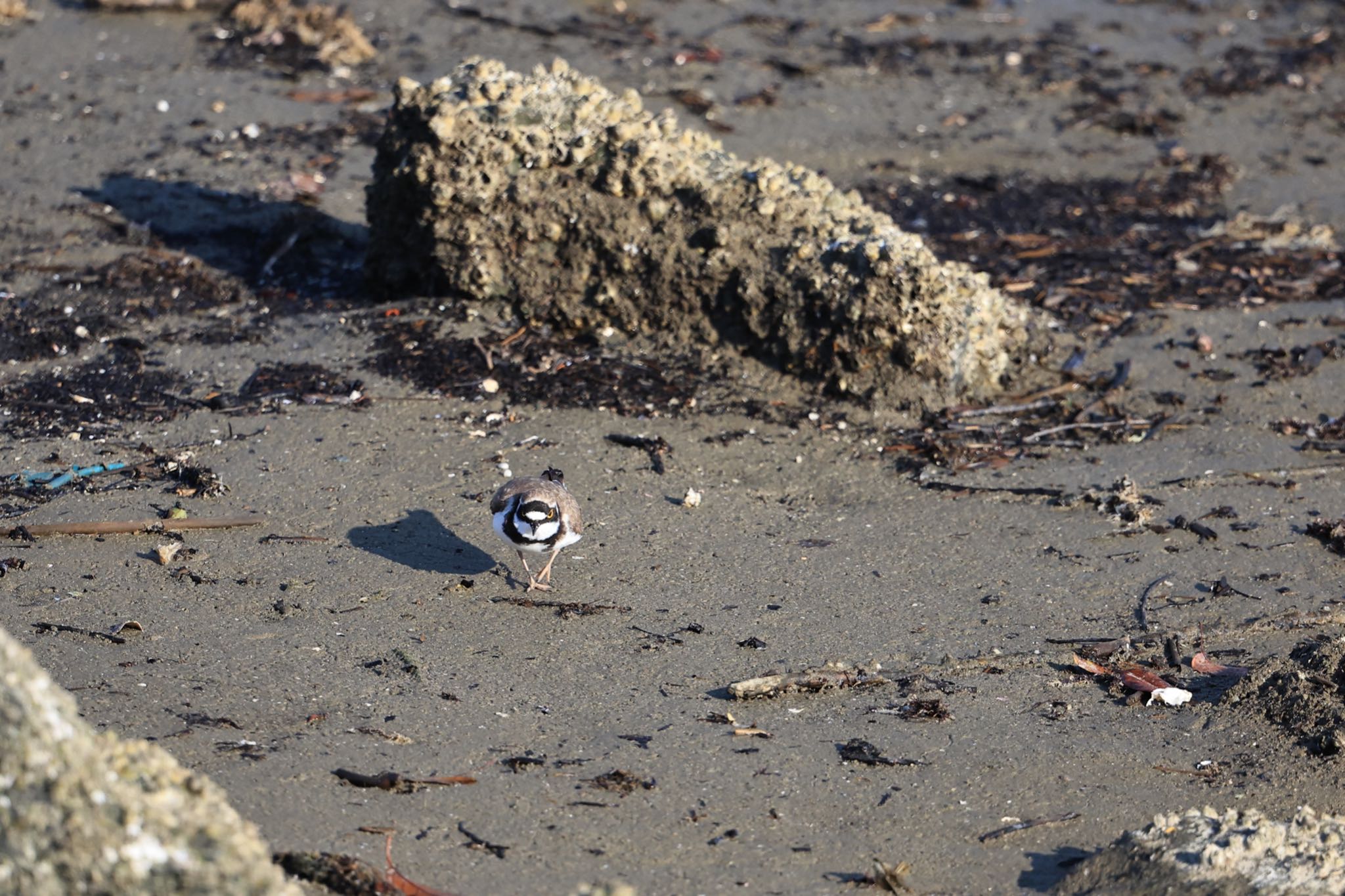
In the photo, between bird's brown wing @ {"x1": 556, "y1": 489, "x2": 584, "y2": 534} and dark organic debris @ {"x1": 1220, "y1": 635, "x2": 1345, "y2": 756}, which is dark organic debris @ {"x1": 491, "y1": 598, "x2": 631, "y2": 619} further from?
dark organic debris @ {"x1": 1220, "y1": 635, "x2": 1345, "y2": 756}

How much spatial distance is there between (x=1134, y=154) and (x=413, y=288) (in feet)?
21.8

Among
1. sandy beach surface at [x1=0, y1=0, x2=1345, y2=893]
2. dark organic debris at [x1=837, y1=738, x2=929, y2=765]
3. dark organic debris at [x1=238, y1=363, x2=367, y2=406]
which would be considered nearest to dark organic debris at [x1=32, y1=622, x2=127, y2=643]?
sandy beach surface at [x1=0, y1=0, x2=1345, y2=893]

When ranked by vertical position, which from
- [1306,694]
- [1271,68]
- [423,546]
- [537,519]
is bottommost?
[423,546]

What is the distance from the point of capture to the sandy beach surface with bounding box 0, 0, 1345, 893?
13.7 ft

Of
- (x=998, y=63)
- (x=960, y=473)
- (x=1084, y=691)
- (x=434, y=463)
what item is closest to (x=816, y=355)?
(x=960, y=473)

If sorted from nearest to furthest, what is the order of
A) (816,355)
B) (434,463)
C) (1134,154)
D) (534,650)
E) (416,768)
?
(416,768) → (534,650) → (434,463) → (816,355) → (1134,154)

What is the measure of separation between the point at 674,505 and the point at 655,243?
6.94 ft

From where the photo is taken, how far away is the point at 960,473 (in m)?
6.70

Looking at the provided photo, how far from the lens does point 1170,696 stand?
4.83 metres

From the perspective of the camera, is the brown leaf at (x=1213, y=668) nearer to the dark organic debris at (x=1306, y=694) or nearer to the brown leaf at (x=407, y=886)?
the dark organic debris at (x=1306, y=694)

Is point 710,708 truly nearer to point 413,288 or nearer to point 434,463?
point 434,463

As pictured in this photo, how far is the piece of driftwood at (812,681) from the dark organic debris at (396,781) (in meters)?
1.14

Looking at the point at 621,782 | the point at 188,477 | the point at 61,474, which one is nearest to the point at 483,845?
the point at 621,782

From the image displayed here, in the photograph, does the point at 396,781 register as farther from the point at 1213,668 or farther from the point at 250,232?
the point at 250,232
